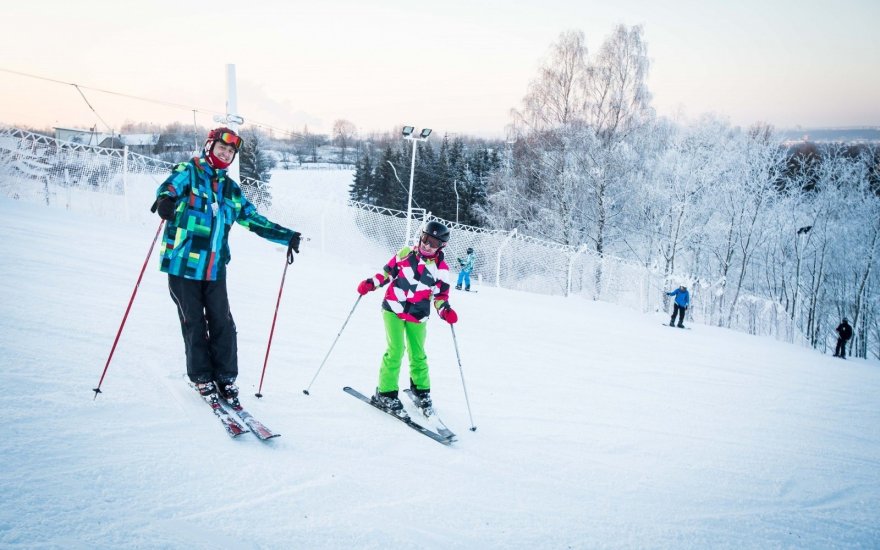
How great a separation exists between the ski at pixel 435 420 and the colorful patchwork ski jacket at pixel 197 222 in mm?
1794

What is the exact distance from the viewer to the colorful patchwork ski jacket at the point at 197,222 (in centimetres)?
254

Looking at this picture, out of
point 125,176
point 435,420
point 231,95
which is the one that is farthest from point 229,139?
point 125,176

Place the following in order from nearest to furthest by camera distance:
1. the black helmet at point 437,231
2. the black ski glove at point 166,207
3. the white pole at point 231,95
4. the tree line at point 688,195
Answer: the black ski glove at point 166,207 < the black helmet at point 437,231 < the white pole at point 231,95 < the tree line at point 688,195

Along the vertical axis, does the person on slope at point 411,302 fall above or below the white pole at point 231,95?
below

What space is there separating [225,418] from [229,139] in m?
1.76

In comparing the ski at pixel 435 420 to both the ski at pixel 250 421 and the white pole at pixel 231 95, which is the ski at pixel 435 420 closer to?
the ski at pixel 250 421

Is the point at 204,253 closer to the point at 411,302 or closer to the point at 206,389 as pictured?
the point at 206,389

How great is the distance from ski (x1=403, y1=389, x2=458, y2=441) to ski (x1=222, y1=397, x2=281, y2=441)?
115 cm

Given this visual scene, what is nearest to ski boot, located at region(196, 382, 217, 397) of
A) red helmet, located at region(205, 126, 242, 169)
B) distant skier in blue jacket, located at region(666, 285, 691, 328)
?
red helmet, located at region(205, 126, 242, 169)

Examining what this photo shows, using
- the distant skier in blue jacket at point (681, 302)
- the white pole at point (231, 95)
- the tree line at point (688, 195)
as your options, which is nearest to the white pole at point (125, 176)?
the white pole at point (231, 95)

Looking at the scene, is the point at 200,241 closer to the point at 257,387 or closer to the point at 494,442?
the point at 257,387

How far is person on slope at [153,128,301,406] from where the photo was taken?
254cm

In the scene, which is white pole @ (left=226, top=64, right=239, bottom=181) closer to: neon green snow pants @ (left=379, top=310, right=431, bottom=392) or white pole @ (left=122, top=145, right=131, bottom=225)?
white pole @ (left=122, top=145, right=131, bottom=225)

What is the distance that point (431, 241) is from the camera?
10.7ft
